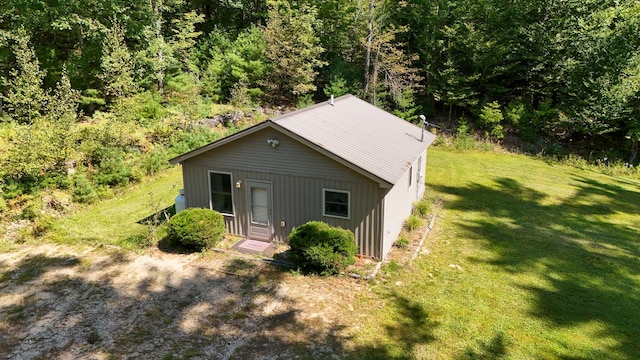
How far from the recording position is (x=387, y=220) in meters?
10.6

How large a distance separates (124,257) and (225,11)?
2932 centimetres

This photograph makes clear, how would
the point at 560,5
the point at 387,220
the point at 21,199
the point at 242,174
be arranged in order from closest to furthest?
1. the point at 387,220
2. the point at 242,174
3. the point at 21,199
4. the point at 560,5

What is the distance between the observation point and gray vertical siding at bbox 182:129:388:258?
10.3 metres

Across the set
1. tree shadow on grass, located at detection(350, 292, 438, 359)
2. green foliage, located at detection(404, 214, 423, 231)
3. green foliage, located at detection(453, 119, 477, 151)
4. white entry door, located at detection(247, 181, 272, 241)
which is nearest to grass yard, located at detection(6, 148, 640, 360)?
tree shadow on grass, located at detection(350, 292, 438, 359)

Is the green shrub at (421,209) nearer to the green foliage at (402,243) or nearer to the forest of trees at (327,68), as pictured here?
the green foliage at (402,243)

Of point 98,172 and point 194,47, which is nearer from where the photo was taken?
point 98,172

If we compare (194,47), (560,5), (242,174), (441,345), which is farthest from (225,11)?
(441,345)

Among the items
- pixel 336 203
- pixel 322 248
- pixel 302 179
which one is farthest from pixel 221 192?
pixel 322 248

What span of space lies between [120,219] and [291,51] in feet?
57.0

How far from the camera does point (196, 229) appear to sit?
1064 centimetres

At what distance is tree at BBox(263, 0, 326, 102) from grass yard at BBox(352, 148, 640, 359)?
14277 millimetres

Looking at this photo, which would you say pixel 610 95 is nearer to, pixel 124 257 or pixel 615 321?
pixel 615 321

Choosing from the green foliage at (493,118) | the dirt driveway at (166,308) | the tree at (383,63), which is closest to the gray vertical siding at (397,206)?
the dirt driveway at (166,308)

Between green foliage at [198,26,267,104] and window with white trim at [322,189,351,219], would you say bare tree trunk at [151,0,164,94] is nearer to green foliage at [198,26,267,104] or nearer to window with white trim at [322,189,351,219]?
green foliage at [198,26,267,104]
